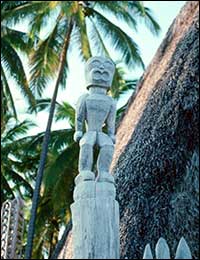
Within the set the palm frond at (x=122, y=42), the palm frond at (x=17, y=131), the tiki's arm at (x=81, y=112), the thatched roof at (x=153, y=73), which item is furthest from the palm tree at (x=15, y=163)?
the tiki's arm at (x=81, y=112)

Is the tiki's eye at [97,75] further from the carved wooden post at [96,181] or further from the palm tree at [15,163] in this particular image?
the palm tree at [15,163]

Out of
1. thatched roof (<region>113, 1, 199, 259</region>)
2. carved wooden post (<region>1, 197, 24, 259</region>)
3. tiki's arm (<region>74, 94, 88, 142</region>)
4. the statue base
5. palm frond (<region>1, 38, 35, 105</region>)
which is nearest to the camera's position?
the statue base

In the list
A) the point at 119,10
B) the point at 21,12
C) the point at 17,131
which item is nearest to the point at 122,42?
the point at 119,10

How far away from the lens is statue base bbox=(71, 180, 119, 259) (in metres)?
2.86

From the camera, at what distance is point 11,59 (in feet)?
56.3

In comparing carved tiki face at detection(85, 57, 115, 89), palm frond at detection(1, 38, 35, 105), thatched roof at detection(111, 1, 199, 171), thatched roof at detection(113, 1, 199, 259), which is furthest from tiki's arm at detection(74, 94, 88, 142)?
palm frond at detection(1, 38, 35, 105)

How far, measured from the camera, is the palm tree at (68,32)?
52.1 ft

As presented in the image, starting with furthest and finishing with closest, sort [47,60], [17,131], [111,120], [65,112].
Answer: [17,131]
[65,112]
[47,60]
[111,120]

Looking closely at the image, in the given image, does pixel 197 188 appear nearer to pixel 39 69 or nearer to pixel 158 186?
pixel 158 186

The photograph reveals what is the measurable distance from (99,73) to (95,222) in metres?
0.95

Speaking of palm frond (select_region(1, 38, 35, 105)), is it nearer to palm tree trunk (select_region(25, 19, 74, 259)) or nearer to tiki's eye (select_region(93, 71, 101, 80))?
palm tree trunk (select_region(25, 19, 74, 259))

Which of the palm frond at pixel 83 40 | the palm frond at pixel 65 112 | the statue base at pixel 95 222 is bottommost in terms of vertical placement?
the statue base at pixel 95 222

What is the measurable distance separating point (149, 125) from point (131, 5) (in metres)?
8.95

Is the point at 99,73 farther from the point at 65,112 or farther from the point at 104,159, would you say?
the point at 65,112
